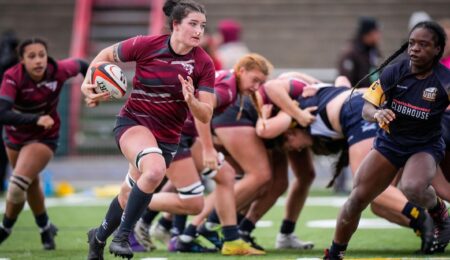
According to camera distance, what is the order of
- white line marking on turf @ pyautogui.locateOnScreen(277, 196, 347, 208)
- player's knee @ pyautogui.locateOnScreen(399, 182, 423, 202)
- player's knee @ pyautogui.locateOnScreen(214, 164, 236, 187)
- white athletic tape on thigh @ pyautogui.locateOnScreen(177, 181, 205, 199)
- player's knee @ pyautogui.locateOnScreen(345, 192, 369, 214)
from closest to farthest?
player's knee @ pyautogui.locateOnScreen(399, 182, 423, 202) < player's knee @ pyautogui.locateOnScreen(345, 192, 369, 214) < white athletic tape on thigh @ pyautogui.locateOnScreen(177, 181, 205, 199) < player's knee @ pyautogui.locateOnScreen(214, 164, 236, 187) < white line marking on turf @ pyautogui.locateOnScreen(277, 196, 347, 208)

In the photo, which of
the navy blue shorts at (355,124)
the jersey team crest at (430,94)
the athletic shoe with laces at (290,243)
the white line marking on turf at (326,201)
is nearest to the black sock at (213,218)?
the athletic shoe with laces at (290,243)

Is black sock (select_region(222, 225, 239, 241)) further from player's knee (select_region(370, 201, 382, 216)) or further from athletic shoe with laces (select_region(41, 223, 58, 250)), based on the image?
athletic shoe with laces (select_region(41, 223, 58, 250))

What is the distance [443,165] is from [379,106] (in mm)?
1391

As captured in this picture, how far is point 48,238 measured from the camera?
29.4 ft

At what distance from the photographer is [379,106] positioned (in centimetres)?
706

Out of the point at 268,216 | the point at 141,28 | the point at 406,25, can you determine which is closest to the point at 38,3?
the point at 141,28

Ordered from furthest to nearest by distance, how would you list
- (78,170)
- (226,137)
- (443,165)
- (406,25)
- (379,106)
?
(406,25) < (78,170) < (226,137) < (443,165) < (379,106)

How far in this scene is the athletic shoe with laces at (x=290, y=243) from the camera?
8.96m

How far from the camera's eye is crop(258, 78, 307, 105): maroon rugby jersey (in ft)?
29.2

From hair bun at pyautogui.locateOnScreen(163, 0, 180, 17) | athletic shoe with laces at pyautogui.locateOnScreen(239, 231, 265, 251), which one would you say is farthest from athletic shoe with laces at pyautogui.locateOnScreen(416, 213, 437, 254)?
hair bun at pyautogui.locateOnScreen(163, 0, 180, 17)

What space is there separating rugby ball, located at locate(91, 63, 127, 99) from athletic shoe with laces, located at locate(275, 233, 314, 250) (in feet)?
8.84

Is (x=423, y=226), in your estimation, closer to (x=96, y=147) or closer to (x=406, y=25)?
(x=96, y=147)

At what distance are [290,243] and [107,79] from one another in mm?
2829

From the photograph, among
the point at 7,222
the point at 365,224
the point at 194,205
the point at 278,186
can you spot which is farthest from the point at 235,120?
the point at 365,224
